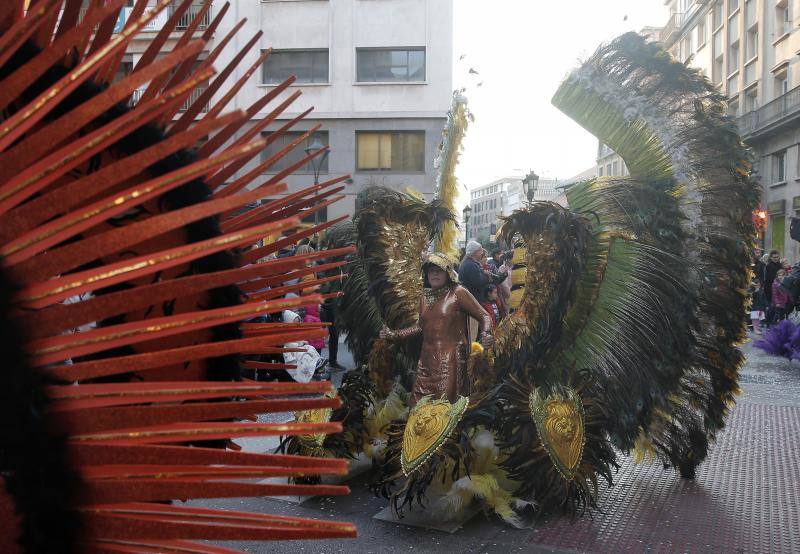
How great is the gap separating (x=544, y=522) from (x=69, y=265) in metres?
3.80

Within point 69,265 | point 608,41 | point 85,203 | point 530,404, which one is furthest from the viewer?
point 608,41

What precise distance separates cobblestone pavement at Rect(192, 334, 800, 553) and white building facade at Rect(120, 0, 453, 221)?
15917 millimetres

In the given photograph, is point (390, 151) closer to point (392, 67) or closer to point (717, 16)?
point (392, 67)

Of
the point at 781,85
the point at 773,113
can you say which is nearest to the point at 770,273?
the point at 773,113

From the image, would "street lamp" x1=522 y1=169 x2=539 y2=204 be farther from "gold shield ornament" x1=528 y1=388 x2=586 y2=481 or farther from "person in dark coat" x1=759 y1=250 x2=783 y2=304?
"gold shield ornament" x1=528 y1=388 x2=586 y2=481

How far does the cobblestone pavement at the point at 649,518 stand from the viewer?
3.73 meters

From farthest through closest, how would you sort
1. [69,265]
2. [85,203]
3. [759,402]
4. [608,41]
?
[759,402]
[608,41]
[85,203]
[69,265]

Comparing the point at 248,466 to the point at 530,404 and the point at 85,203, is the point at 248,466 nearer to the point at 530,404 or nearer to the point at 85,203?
the point at 85,203

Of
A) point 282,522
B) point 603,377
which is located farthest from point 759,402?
point 282,522

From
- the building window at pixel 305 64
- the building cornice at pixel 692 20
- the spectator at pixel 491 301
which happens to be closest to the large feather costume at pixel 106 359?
the spectator at pixel 491 301

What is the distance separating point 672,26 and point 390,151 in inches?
993

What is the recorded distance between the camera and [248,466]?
2.48 ft

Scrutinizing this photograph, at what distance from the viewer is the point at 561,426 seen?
3877 millimetres

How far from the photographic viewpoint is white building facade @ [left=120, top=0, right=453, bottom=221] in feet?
67.5
